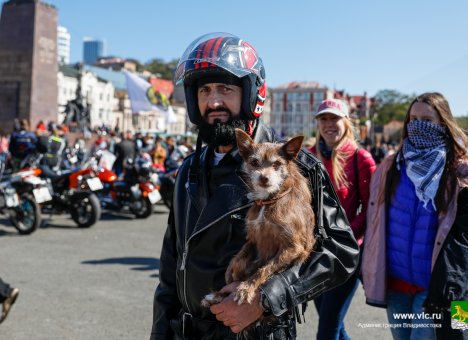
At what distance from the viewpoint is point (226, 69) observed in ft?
6.88

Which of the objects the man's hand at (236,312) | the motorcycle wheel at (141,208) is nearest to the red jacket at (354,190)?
the man's hand at (236,312)

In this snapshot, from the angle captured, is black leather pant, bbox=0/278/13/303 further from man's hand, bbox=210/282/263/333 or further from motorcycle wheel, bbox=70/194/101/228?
motorcycle wheel, bbox=70/194/101/228

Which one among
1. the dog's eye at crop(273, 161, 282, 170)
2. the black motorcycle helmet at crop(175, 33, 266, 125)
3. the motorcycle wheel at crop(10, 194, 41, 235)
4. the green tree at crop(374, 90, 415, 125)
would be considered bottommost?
the motorcycle wheel at crop(10, 194, 41, 235)

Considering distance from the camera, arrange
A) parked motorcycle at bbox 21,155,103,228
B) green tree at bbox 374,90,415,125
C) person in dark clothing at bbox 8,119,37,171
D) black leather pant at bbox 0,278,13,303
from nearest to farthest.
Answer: black leather pant at bbox 0,278,13,303 → parked motorcycle at bbox 21,155,103,228 → person in dark clothing at bbox 8,119,37,171 → green tree at bbox 374,90,415,125

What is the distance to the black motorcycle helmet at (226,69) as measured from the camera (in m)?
2.13

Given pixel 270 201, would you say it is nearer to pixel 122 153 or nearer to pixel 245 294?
pixel 245 294

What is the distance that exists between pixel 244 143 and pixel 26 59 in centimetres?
2227

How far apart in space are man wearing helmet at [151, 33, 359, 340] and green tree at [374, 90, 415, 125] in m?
110

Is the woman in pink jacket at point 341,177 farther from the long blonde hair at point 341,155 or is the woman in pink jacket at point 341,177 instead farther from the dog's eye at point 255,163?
the dog's eye at point 255,163

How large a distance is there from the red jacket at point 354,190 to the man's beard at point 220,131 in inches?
69.6

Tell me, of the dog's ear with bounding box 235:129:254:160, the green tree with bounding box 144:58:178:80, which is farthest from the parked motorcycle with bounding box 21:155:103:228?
the green tree with bounding box 144:58:178:80

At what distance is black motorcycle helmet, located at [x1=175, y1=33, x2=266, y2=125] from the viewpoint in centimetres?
213

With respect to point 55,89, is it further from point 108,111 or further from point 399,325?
point 108,111

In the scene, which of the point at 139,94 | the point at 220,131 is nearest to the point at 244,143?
the point at 220,131
